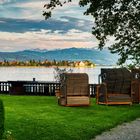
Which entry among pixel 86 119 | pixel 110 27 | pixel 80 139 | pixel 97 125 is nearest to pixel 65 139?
pixel 80 139

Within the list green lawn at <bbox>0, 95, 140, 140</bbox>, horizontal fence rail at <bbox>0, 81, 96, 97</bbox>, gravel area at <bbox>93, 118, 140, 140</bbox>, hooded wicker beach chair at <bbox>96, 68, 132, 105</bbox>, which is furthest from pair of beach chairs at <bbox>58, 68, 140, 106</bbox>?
horizontal fence rail at <bbox>0, 81, 96, 97</bbox>

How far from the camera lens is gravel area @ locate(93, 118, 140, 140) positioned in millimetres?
14281

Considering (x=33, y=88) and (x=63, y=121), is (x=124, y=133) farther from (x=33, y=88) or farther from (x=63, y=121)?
(x=33, y=88)

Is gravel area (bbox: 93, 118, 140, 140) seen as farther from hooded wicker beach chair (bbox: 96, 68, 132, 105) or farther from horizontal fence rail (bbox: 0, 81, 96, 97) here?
horizontal fence rail (bbox: 0, 81, 96, 97)

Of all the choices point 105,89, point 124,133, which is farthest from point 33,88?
point 124,133

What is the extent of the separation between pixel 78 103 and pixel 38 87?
12084 mm

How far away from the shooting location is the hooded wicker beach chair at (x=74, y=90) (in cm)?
2327

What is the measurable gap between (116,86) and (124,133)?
9.91 m

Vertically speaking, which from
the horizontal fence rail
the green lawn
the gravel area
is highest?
the horizontal fence rail

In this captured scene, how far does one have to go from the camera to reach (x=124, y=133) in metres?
15.1

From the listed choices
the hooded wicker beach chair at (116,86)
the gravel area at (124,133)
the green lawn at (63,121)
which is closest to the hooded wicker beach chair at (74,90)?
the green lawn at (63,121)

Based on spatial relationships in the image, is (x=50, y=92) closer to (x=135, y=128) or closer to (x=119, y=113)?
(x=119, y=113)

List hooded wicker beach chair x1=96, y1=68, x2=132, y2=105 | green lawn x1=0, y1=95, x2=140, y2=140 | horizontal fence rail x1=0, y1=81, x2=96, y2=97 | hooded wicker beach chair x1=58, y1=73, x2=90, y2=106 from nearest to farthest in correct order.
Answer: green lawn x1=0, y1=95, x2=140, y2=140, hooded wicker beach chair x1=58, y1=73, x2=90, y2=106, hooded wicker beach chair x1=96, y1=68, x2=132, y2=105, horizontal fence rail x1=0, y1=81, x2=96, y2=97

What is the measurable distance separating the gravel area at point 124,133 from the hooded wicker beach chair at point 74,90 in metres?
6.03
